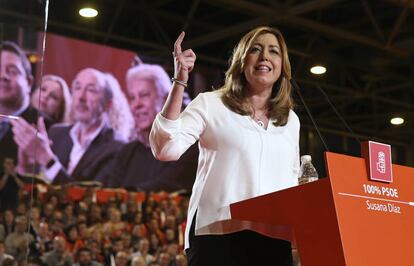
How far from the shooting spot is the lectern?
5.05ft

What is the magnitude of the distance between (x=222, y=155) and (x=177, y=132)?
0.45ft

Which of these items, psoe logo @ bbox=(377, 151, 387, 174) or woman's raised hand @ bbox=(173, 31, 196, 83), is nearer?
psoe logo @ bbox=(377, 151, 387, 174)

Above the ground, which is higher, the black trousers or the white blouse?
the white blouse

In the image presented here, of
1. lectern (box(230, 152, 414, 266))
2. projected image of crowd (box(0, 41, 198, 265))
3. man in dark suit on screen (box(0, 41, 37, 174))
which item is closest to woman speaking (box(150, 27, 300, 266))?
lectern (box(230, 152, 414, 266))

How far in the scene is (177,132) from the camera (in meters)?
1.86

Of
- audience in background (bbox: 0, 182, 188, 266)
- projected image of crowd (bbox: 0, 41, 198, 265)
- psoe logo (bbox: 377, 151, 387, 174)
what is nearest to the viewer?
psoe logo (bbox: 377, 151, 387, 174)

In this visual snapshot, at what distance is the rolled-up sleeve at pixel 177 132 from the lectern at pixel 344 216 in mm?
235

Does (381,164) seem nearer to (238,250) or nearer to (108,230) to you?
(238,250)

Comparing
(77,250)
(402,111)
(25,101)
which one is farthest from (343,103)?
(25,101)

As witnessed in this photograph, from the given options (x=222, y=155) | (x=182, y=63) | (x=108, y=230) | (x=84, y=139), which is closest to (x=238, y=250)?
(x=222, y=155)

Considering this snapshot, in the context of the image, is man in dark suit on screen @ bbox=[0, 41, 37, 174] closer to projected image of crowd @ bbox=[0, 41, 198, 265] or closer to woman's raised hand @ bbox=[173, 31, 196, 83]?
woman's raised hand @ bbox=[173, 31, 196, 83]

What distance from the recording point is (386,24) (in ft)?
36.3

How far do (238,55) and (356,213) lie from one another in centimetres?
68

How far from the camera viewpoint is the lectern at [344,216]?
1.54m
